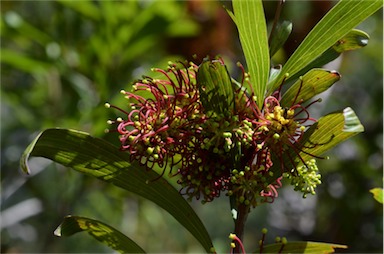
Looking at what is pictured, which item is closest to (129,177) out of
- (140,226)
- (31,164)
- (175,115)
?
(175,115)

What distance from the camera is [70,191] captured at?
71.2 inches

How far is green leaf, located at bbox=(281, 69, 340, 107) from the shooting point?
0.69m

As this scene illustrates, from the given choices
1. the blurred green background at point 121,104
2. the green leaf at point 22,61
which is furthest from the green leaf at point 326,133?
the green leaf at point 22,61

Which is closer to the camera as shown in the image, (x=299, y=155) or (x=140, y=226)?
(x=299, y=155)

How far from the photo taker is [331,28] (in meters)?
0.69

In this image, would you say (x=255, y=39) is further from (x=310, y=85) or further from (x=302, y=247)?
(x=302, y=247)

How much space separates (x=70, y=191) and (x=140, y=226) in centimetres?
75

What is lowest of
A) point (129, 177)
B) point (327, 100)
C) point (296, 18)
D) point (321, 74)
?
point (129, 177)

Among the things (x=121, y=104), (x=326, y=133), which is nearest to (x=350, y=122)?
(x=326, y=133)

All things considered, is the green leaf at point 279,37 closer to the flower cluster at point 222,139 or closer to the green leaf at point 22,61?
the flower cluster at point 222,139

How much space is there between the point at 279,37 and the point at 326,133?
140mm

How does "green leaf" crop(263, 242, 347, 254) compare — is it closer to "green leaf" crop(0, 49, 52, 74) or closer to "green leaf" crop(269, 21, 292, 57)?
"green leaf" crop(269, 21, 292, 57)

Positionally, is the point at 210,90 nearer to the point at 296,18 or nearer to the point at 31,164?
the point at 31,164

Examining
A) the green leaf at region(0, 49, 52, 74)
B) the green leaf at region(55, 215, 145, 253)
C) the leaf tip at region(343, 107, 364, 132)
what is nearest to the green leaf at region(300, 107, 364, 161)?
the leaf tip at region(343, 107, 364, 132)
